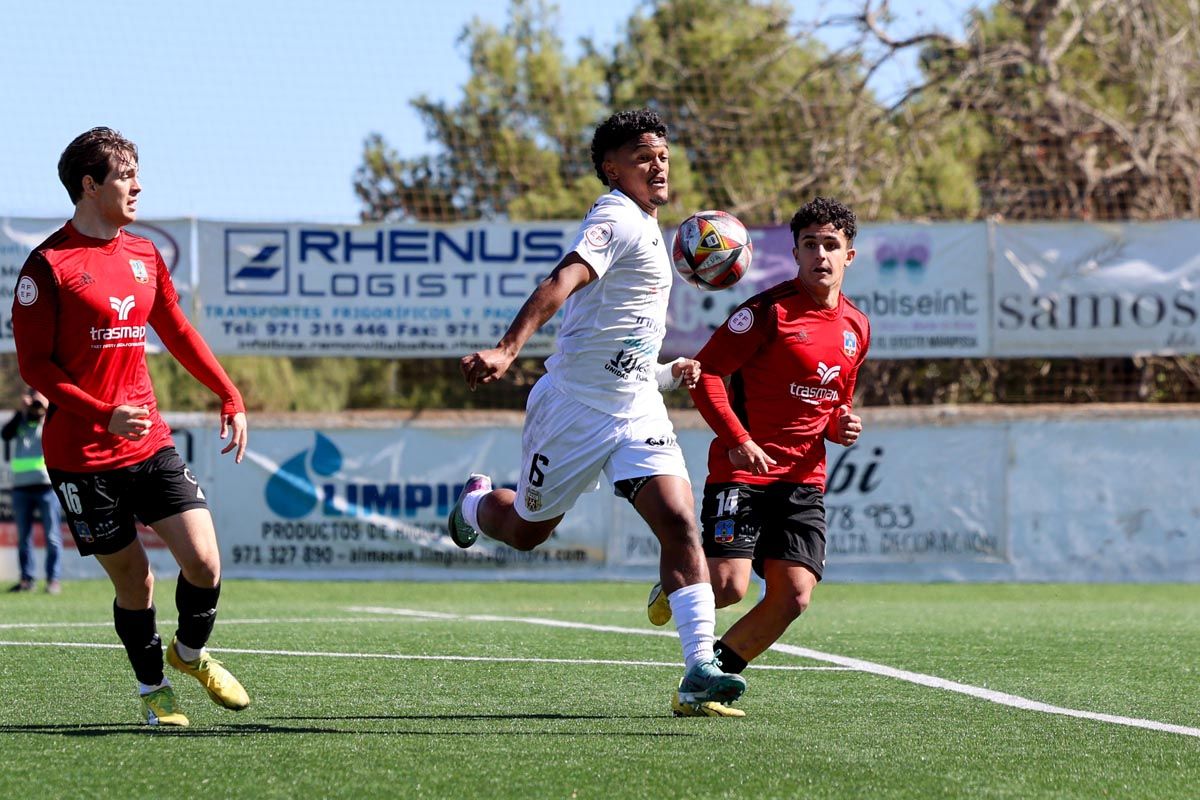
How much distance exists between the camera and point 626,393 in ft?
20.0

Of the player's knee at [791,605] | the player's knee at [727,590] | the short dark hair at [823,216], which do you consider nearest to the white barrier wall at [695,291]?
the short dark hair at [823,216]

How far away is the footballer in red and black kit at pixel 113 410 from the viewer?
5.62 m

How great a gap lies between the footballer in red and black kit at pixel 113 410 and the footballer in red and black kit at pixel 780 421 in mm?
1851

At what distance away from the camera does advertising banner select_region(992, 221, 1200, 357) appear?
17.4m

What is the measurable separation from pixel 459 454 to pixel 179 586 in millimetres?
11302

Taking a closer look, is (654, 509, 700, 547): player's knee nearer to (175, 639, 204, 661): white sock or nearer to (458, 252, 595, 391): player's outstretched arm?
(458, 252, 595, 391): player's outstretched arm

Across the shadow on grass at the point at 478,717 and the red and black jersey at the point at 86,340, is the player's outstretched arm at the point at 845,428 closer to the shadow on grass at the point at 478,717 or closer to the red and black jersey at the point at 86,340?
the shadow on grass at the point at 478,717

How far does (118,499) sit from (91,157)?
4.02 feet

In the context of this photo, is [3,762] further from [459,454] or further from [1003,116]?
[1003,116]

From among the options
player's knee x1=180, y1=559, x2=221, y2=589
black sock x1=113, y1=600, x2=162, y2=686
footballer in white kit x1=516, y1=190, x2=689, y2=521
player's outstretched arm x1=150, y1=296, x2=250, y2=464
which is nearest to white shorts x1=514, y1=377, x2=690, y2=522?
footballer in white kit x1=516, y1=190, x2=689, y2=521

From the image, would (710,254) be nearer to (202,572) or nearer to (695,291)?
(202,572)

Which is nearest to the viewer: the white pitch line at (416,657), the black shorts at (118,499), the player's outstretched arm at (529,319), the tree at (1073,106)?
the player's outstretched arm at (529,319)

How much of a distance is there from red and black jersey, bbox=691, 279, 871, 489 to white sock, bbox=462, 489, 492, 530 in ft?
3.70

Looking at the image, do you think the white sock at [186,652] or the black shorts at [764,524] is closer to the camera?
the white sock at [186,652]
